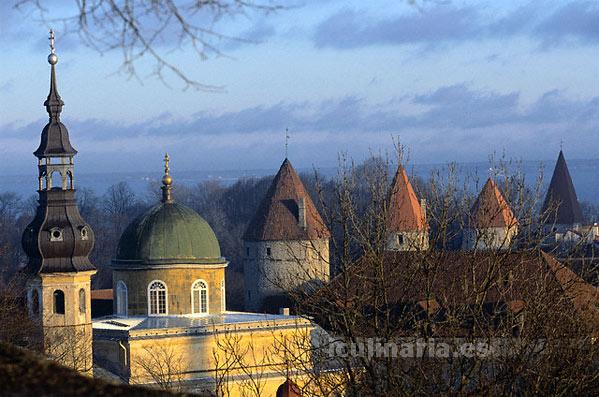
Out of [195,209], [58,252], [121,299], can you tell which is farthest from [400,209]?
[195,209]

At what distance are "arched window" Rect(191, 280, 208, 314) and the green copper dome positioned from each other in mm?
615

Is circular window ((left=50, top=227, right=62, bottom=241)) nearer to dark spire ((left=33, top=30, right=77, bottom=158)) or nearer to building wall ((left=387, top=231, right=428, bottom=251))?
dark spire ((left=33, top=30, right=77, bottom=158))

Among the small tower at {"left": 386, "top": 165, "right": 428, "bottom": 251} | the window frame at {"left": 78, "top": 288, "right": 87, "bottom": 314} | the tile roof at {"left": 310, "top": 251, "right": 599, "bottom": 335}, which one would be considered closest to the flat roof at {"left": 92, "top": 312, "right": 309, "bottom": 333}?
the window frame at {"left": 78, "top": 288, "right": 87, "bottom": 314}

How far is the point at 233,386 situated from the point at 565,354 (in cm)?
1777

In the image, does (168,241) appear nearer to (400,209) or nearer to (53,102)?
(53,102)

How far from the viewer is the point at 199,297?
116ft

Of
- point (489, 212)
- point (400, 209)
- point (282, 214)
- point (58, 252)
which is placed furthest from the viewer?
point (282, 214)

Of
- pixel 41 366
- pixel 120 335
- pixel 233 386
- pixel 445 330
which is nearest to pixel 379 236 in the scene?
pixel 445 330

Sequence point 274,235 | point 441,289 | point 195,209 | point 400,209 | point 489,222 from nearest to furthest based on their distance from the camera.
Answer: point 441,289
point 489,222
point 400,209
point 274,235
point 195,209

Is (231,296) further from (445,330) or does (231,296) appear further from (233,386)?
(445,330)

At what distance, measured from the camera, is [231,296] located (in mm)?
61781

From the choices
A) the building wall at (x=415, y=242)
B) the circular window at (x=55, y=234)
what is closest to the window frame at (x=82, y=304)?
the circular window at (x=55, y=234)

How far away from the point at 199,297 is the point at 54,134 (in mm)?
5601

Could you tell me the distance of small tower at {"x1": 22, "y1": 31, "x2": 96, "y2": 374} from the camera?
32594 millimetres
